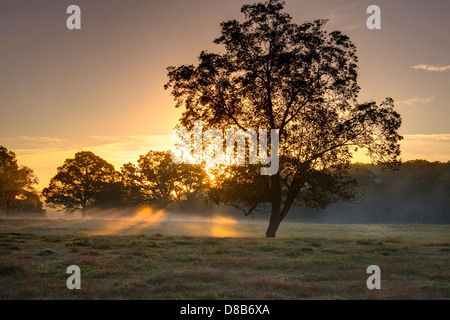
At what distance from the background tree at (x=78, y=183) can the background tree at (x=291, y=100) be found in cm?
5322

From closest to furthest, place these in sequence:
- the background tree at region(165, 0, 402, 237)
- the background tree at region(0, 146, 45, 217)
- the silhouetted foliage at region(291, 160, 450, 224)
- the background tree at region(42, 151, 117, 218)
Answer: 1. the background tree at region(165, 0, 402, 237)
2. the background tree at region(0, 146, 45, 217)
3. the background tree at region(42, 151, 117, 218)
4. the silhouetted foliage at region(291, 160, 450, 224)

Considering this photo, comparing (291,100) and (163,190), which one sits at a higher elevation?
(291,100)

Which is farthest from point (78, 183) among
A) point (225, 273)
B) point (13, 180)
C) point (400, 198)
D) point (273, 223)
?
point (225, 273)

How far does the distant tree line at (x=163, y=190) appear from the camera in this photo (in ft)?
255

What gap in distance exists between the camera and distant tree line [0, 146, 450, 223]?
77.8m

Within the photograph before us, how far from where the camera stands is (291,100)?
2964 cm

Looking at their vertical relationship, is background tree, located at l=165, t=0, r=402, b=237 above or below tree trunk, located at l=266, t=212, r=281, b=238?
above

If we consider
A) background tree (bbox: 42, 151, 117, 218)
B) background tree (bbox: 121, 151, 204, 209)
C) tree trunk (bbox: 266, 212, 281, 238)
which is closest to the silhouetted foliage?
background tree (bbox: 121, 151, 204, 209)

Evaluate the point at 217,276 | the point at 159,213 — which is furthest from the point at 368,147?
the point at 159,213

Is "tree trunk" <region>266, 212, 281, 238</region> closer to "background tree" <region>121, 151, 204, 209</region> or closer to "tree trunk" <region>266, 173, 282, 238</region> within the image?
"tree trunk" <region>266, 173, 282, 238</region>

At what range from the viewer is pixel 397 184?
85.8 m

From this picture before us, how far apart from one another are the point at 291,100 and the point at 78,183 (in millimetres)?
59366

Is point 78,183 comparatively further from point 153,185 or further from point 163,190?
point 163,190

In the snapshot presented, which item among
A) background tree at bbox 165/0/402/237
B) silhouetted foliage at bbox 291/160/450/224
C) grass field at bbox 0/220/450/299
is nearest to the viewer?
grass field at bbox 0/220/450/299
